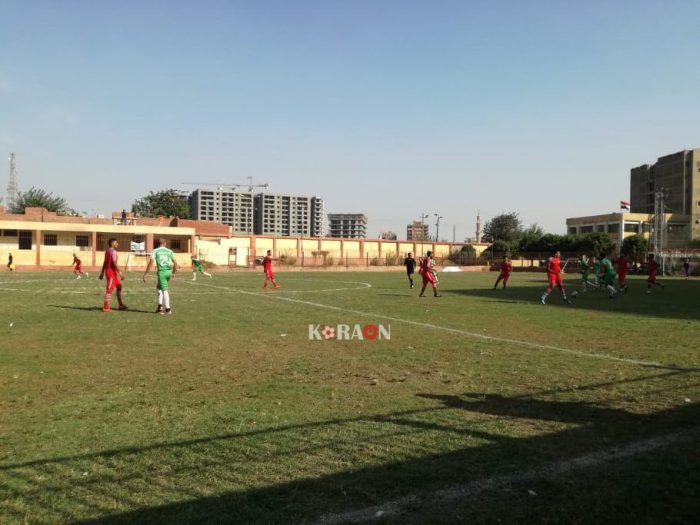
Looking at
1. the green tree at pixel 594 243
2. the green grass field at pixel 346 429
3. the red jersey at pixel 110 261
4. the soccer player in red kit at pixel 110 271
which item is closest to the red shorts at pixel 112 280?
the soccer player in red kit at pixel 110 271

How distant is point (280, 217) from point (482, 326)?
579 ft

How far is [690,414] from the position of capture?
597 centimetres

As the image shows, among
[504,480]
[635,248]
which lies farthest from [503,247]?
[504,480]

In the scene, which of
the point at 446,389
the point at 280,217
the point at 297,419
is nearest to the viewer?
the point at 297,419

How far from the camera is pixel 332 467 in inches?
176

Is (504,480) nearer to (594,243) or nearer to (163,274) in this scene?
(163,274)

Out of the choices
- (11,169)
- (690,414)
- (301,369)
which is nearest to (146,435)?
(301,369)

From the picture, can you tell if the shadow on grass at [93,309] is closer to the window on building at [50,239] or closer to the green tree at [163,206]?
the window on building at [50,239]

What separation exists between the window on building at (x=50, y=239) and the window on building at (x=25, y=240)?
171cm

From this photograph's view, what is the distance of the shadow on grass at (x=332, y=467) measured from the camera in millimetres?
3754

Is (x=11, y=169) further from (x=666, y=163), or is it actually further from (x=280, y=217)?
(x=666, y=163)

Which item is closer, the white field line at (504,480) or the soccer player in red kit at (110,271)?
the white field line at (504,480)

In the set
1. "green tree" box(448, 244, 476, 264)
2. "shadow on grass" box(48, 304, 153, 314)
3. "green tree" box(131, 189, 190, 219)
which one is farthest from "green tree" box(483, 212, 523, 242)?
"shadow on grass" box(48, 304, 153, 314)

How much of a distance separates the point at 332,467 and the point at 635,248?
86.2m
